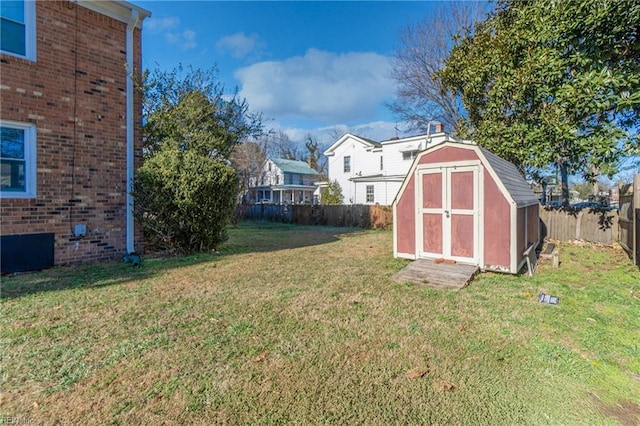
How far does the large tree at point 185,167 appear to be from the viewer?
781 centimetres

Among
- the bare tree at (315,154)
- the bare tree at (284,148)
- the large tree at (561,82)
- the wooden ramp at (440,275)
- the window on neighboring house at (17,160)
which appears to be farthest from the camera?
the bare tree at (315,154)

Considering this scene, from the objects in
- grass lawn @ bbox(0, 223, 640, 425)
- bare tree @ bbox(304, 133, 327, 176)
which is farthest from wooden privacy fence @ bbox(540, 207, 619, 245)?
bare tree @ bbox(304, 133, 327, 176)

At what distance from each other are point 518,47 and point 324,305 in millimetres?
10102

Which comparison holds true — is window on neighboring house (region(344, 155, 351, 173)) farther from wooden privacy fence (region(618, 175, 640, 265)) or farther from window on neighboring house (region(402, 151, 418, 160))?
wooden privacy fence (region(618, 175, 640, 265))

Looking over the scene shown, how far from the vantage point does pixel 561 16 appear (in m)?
8.37

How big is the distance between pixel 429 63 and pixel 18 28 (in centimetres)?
1829

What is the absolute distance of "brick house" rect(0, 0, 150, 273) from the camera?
6160 millimetres

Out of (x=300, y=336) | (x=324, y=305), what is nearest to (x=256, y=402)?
(x=300, y=336)

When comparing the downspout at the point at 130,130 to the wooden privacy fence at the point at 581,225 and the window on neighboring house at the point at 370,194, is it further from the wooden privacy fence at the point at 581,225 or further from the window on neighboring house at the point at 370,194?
the window on neighboring house at the point at 370,194

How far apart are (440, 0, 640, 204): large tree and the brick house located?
1054 cm

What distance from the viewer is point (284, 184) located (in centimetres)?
3378

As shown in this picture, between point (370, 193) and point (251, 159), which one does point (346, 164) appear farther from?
point (251, 159)

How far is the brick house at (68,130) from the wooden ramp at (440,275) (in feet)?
22.3

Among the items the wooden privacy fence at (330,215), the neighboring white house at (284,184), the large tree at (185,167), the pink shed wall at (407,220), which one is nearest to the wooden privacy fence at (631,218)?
the pink shed wall at (407,220)
